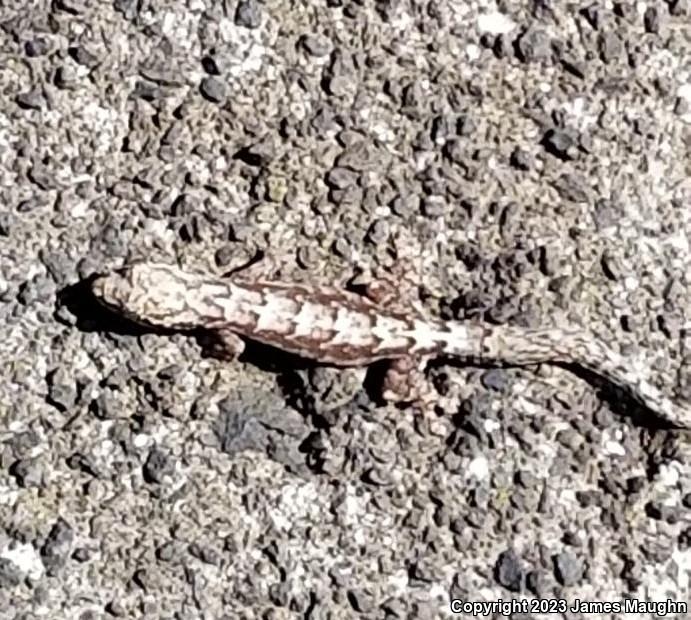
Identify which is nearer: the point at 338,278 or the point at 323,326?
the point at 323,326

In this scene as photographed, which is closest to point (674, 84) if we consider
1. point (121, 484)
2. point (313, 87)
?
point (313, 87)

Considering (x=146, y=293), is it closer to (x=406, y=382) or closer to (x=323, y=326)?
(x=323, y=326)

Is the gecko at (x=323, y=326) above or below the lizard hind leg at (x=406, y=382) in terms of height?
above

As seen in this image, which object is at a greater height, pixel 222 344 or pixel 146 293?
pixel 146 293

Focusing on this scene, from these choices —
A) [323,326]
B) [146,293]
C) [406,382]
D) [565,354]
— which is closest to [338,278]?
[323,326]

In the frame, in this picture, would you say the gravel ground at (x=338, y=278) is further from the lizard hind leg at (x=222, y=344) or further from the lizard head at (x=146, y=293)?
the lizard head at (x=146, y=293)

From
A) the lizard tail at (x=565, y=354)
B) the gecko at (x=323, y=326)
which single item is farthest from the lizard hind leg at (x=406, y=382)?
the lizard tail at (x=565, y=354)

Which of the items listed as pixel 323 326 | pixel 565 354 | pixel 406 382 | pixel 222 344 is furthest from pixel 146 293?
pixel 565 354
